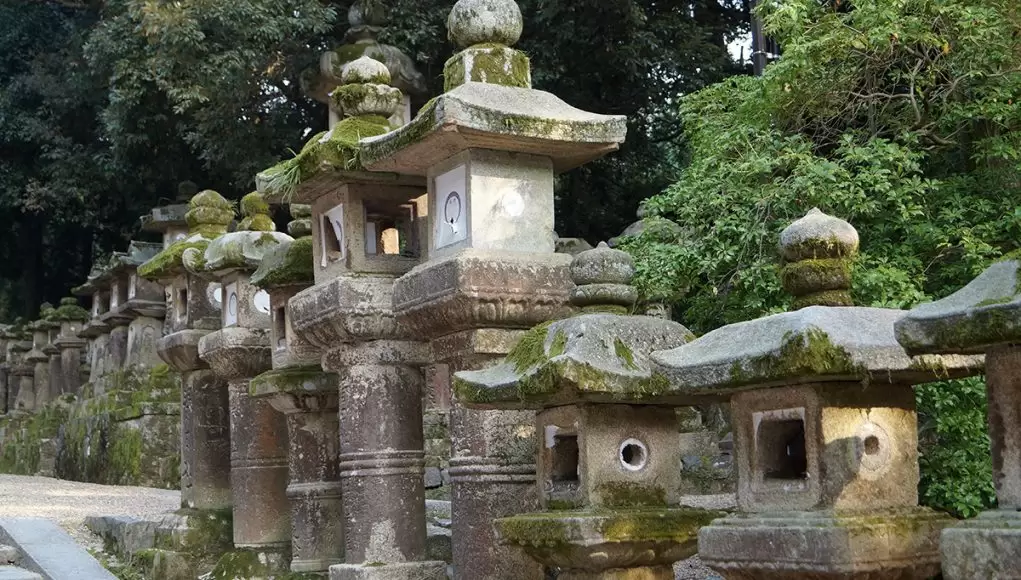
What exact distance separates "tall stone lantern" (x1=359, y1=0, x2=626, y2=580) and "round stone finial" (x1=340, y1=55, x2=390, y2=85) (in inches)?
39.7

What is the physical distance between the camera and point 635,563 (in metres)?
6.17

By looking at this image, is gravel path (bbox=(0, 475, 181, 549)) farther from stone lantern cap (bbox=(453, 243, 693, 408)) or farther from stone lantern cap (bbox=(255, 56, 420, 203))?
stone lantern cap (bbox=(453, 243, 693, 408))

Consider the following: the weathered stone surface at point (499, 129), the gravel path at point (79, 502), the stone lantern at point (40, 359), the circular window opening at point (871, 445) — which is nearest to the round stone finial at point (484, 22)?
the weathered stone surface at point (499, 129)

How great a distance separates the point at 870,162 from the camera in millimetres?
9367

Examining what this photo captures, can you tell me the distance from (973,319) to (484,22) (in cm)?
384

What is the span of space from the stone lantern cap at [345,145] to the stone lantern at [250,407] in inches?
60.4

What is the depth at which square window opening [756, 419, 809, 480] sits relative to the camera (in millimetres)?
5574

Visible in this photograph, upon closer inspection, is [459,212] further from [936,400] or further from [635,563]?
[936,400]

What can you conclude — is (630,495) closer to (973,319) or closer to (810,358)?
(810,358)

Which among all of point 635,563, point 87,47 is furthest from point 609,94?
point 635,563

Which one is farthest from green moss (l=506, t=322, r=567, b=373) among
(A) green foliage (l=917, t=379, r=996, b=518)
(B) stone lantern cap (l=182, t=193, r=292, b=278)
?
(B) stone lantern cap (l=182, t=193, r=292, b=278)

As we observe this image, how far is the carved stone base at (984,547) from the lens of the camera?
4414 millimetres

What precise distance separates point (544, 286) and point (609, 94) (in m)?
12.9

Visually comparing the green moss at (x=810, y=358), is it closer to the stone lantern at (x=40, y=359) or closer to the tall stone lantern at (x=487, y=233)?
the tall stone lantern at (x=487, y=233)
